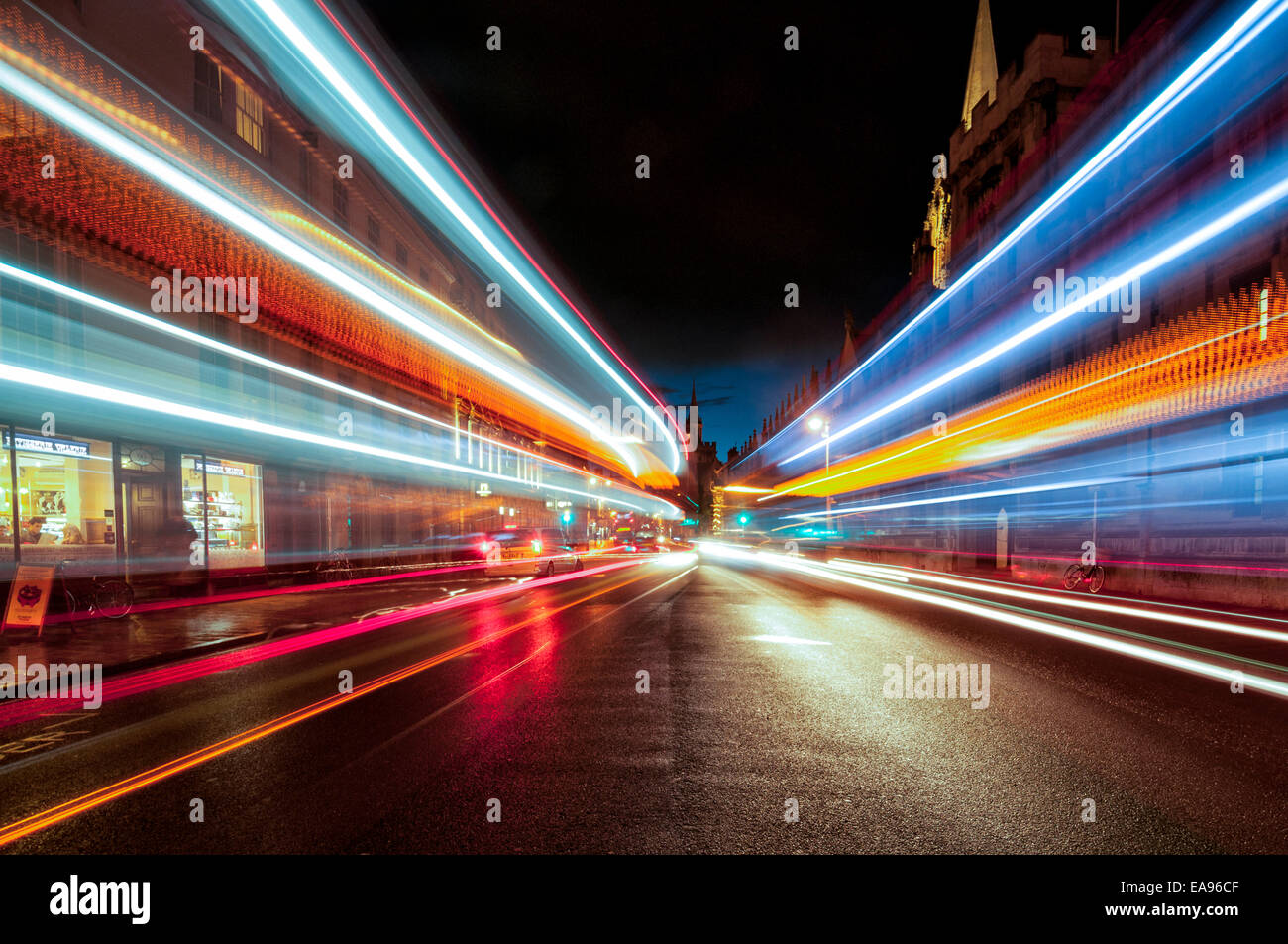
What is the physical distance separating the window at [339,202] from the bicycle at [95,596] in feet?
58.3

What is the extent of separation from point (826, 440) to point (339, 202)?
31149mm

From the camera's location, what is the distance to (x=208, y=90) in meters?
19.0

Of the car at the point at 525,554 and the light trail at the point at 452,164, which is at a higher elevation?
the light trail at the point at 452,164

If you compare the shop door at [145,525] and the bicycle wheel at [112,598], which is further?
the shop door at [145,525]

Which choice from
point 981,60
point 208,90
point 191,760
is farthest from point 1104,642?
point 981,60

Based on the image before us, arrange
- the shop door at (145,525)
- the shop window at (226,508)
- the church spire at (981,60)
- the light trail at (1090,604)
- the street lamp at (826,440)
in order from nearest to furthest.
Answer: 1. the light trail at (1090,604)
2. the shop door at (145,525)
3. the shop window at (226,508)
4. the street lamp at (826,440)
5. the church spire at (981,60)

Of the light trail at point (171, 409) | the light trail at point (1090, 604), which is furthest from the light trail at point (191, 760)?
the light trail at point (1090, 604)

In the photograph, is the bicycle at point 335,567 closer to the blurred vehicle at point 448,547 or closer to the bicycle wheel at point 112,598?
the blurred vehicle at point 448,547

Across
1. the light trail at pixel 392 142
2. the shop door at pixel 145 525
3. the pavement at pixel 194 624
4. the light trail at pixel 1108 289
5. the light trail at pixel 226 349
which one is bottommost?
the pavement at pixel 194 624

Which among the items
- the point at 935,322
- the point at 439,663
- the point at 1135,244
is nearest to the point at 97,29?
the point at 439,663

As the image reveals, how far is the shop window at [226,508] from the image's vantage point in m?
17.5

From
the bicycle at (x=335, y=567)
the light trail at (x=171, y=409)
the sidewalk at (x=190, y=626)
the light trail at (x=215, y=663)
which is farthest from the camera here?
the bicycle at (x=335, y=567)

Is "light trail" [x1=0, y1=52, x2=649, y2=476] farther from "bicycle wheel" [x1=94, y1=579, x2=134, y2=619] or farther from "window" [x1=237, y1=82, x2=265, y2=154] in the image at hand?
"window" [x1=237, y1=82, x2=265, y2=154]
